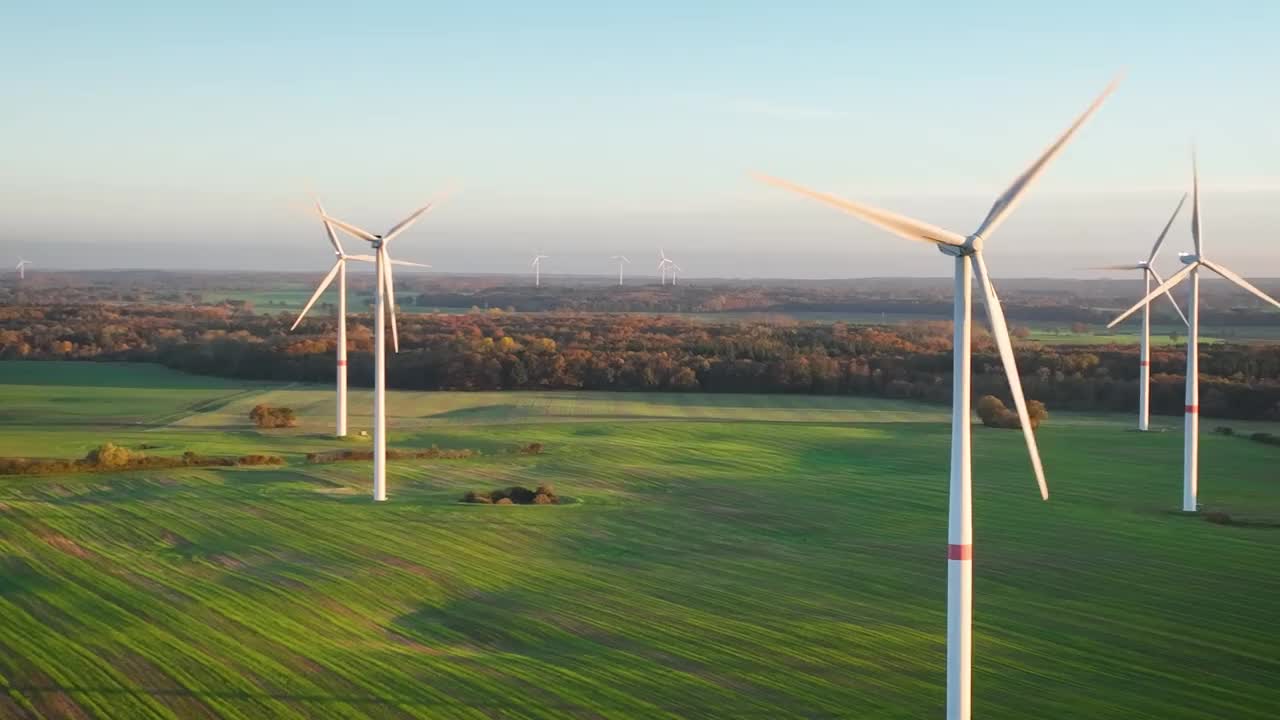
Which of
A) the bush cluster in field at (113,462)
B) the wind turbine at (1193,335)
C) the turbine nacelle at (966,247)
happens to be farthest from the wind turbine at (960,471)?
the bush cluster in field at (113,462)

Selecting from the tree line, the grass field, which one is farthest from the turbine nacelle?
the tree line

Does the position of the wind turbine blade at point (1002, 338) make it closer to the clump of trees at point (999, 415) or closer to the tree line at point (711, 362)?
the clump of trees at point (999, 415)

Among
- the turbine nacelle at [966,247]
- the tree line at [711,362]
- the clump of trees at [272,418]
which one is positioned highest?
the turbine nacelle at [966,247]

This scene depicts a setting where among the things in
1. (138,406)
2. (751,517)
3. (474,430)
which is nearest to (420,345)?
(138,406)

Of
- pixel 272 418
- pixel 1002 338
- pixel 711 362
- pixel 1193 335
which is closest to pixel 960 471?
pixel 1002 338

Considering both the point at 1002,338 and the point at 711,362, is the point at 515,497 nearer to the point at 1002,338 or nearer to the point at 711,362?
the point at 1002,338
